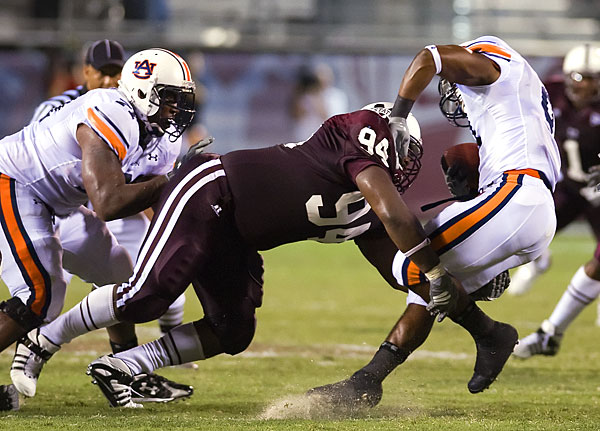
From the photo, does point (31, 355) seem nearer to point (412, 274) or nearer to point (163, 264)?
point (163, 264)

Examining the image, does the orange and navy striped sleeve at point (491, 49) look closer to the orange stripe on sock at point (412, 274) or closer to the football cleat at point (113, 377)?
the orange stripe on sock at point (412, 274)

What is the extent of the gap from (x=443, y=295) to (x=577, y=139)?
3.22 meters

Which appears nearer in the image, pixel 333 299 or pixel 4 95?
pixel 333 299

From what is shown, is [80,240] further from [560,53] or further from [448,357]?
[560,53]

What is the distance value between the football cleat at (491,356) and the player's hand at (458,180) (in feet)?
1.81

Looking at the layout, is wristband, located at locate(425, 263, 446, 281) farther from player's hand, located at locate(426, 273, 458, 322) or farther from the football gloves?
the football gloves

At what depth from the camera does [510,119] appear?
13.0 feet

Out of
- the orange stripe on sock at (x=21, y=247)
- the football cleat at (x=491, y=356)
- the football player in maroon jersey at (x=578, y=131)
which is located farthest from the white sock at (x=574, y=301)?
the orange stripe on sock at (x=21, y=247)

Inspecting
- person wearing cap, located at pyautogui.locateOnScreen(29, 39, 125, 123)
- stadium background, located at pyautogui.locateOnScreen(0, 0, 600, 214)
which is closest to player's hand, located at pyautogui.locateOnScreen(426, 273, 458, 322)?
person wearing cap, located at pyautogui.locateOnScreen(29, 39, 125, 123)

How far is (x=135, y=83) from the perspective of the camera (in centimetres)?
426

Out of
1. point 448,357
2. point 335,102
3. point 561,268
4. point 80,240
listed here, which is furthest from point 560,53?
point 80,240

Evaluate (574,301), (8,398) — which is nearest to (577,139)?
(574,301)

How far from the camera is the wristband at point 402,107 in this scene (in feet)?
12.5

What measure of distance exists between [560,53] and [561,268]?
4.26 m
